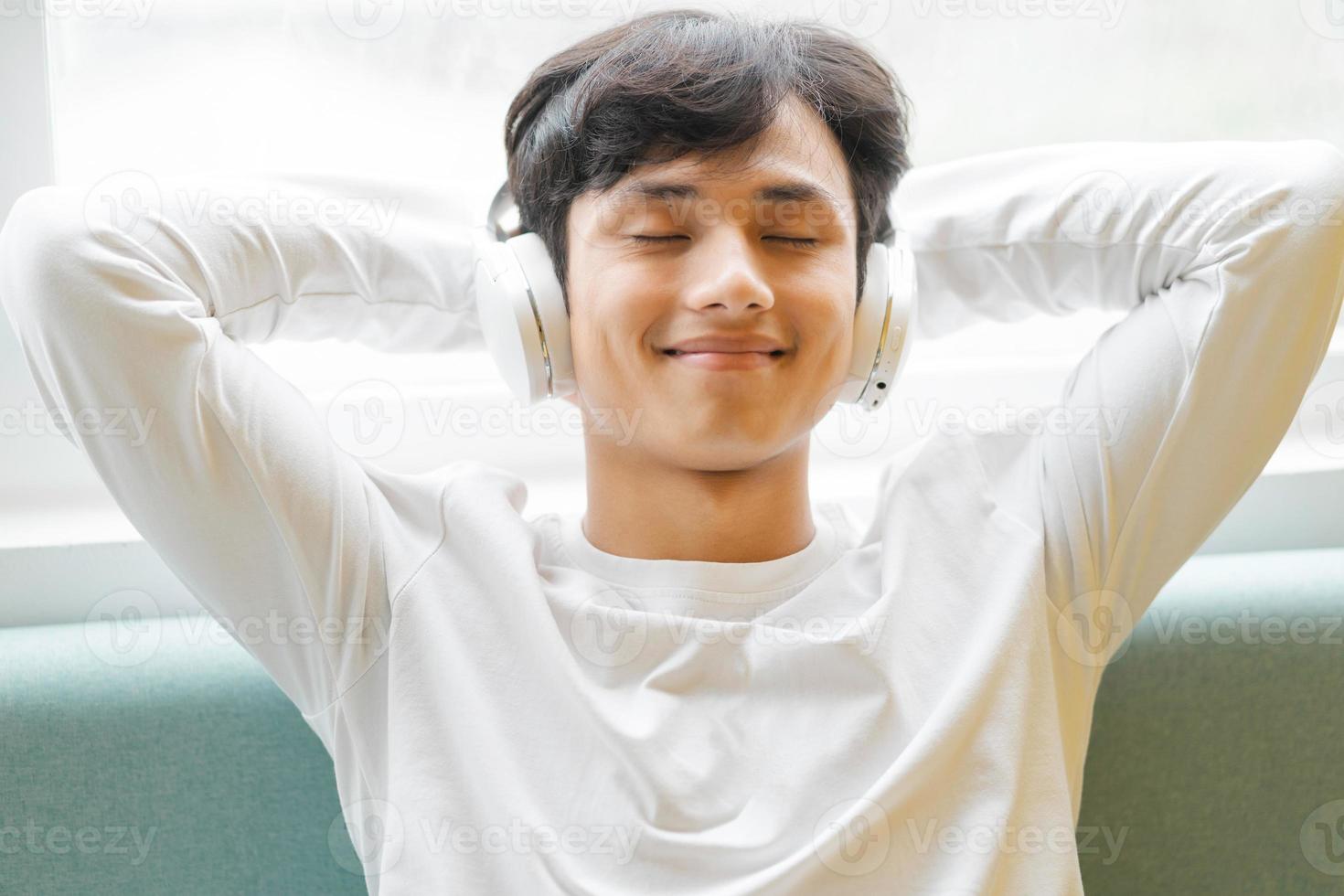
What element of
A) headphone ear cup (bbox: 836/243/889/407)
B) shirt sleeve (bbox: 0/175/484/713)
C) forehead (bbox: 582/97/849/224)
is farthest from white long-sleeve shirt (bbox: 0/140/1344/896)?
forehead (bbox: 582/97/849/224)

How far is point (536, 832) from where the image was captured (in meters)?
1.01

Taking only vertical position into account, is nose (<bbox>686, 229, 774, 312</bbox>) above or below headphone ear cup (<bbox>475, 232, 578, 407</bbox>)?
above

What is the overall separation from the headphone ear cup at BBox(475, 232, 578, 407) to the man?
0.03 metres

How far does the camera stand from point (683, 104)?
109 cm

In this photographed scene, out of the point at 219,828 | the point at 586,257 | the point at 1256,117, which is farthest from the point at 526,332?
the point at 1256,117

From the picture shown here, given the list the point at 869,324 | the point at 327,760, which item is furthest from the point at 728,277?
the point at 327,760

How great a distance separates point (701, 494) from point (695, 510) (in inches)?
0.7

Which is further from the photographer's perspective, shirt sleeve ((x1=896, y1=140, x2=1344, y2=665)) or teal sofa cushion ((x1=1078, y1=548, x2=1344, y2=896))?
teal sofa cushion ((x1=1078, y1=548, x2=1344, y2=896))

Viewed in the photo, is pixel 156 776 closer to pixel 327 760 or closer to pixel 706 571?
pixel 327 760

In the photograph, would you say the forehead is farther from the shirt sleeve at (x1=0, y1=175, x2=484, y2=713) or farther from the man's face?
the shirt sleeve at (x1=0, y1=175, x2=484, y2=713)

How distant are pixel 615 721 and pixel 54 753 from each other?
22.5 inches

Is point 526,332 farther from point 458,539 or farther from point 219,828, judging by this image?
point 219,828

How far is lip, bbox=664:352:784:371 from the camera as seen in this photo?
1.08 meters

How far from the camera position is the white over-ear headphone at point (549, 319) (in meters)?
1.11
